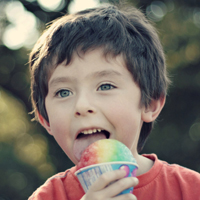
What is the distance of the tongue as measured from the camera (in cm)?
222

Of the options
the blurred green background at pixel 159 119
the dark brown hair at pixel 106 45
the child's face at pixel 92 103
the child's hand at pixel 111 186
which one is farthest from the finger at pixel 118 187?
the blurred green background at pixel 159 119

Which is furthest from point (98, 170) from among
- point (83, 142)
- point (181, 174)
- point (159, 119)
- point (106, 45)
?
point (159, 119)

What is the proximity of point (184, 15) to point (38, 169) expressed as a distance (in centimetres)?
432

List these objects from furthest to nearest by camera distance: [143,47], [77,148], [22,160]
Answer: [22,160]
[143,47]
[77,148]

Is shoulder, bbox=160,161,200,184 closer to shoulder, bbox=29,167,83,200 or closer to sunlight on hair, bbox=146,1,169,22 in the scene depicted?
shoulder, bbox=29,167,83,200

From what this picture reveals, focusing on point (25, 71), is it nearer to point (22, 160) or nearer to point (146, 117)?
point (22, 160)

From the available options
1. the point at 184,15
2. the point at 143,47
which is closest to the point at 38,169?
the point at 184,15

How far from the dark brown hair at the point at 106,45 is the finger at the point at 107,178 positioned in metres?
0.92

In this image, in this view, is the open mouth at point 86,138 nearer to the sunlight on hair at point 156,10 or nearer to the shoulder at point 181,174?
the shoulder at point 181,174

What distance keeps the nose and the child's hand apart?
0.52 m

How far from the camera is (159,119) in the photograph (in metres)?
6.45

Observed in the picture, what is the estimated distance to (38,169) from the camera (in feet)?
22.1

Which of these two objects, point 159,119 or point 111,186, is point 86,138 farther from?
point 159,119

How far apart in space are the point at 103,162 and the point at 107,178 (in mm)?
148
